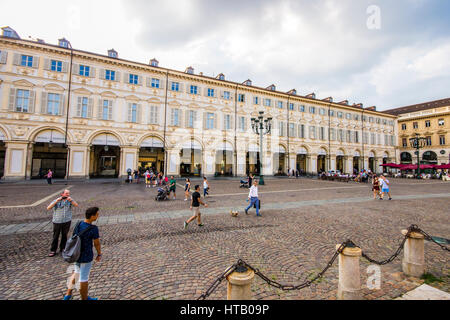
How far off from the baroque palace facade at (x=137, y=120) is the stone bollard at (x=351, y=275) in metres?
26.2

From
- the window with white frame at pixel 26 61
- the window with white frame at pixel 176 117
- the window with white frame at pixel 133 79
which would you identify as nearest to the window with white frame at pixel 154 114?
the window with white frame at pixel 176 117

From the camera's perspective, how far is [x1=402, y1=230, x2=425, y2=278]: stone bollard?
12.6 ft

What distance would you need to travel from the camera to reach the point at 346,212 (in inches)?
362

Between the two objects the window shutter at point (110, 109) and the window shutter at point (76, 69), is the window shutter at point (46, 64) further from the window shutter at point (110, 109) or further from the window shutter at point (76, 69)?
the window shutter at point (110, 109)

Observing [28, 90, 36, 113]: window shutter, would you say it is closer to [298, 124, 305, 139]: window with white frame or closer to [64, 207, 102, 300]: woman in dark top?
[64, 207, 102, 300]: woman in dark top

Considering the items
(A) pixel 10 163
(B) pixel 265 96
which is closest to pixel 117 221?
(A) pixel 10 163

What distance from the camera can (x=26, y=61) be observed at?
22.3 m

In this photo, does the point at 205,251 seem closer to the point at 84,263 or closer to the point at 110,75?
the point at 84,263

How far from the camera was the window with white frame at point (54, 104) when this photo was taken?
23062 mm

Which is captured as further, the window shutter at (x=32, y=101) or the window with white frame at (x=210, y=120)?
the window with white frame at (x=210, y=120)

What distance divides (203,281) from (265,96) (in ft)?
113

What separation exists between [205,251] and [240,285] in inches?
113

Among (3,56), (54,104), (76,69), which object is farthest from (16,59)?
(54,104)

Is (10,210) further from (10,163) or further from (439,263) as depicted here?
(10,163)
